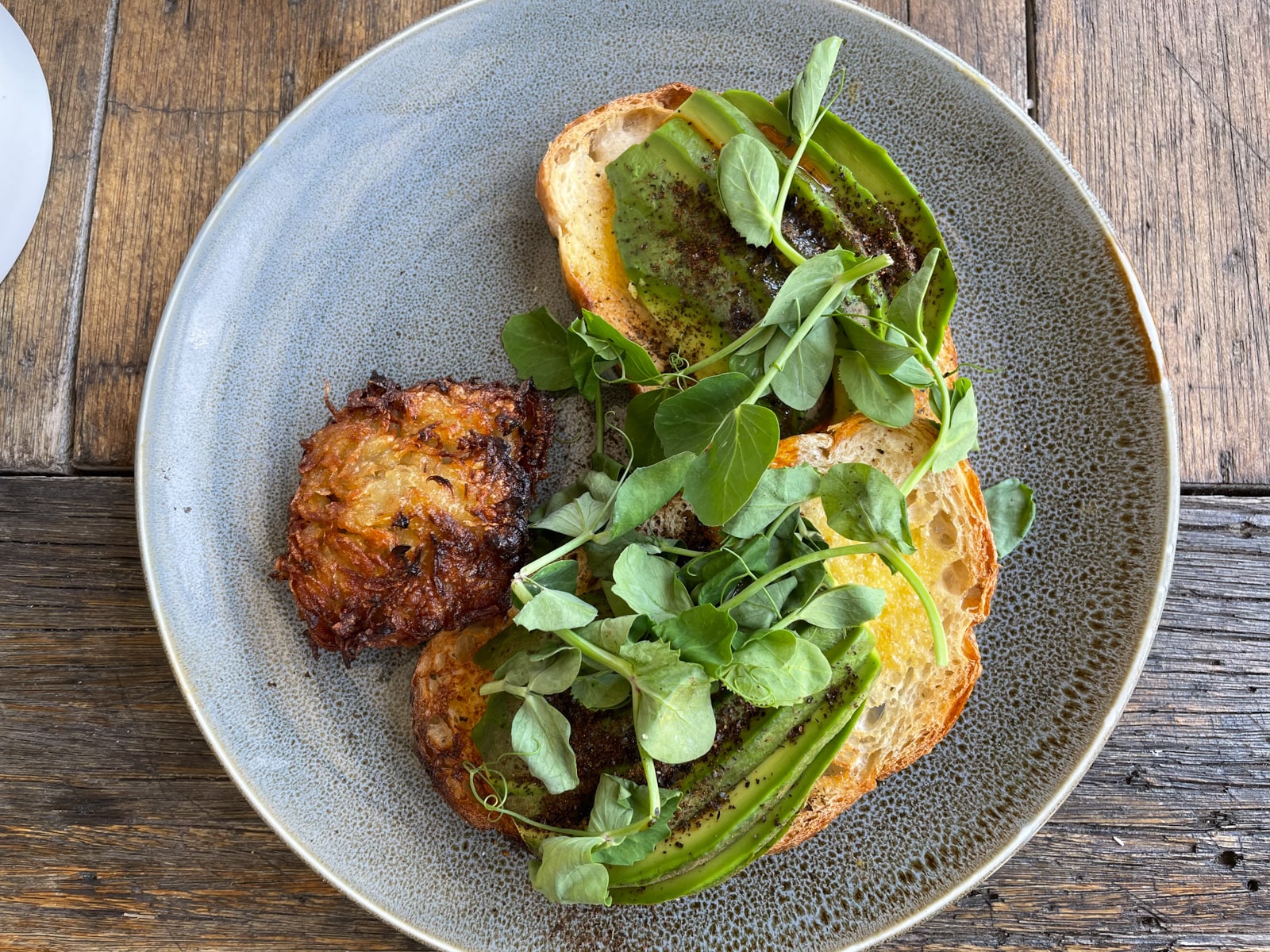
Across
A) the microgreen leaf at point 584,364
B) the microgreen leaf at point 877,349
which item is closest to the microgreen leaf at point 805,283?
the microgreen leaf at point 877,349

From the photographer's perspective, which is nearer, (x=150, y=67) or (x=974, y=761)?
(x=974, y=761)

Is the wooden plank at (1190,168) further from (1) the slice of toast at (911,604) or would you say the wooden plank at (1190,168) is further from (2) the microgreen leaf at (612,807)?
(2) the microgreen leaf at (612,807)

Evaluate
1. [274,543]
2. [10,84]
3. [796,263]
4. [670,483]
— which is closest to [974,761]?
[670,483]

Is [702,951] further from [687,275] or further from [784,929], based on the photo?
[687,275]

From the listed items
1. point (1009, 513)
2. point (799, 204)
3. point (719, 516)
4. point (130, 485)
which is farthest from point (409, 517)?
point (1009, 513)

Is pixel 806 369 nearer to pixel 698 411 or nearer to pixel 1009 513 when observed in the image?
pixel 698 411

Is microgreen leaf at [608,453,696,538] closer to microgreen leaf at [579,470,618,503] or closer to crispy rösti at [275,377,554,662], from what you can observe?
microgreen leaf at [579,470,618,503]
